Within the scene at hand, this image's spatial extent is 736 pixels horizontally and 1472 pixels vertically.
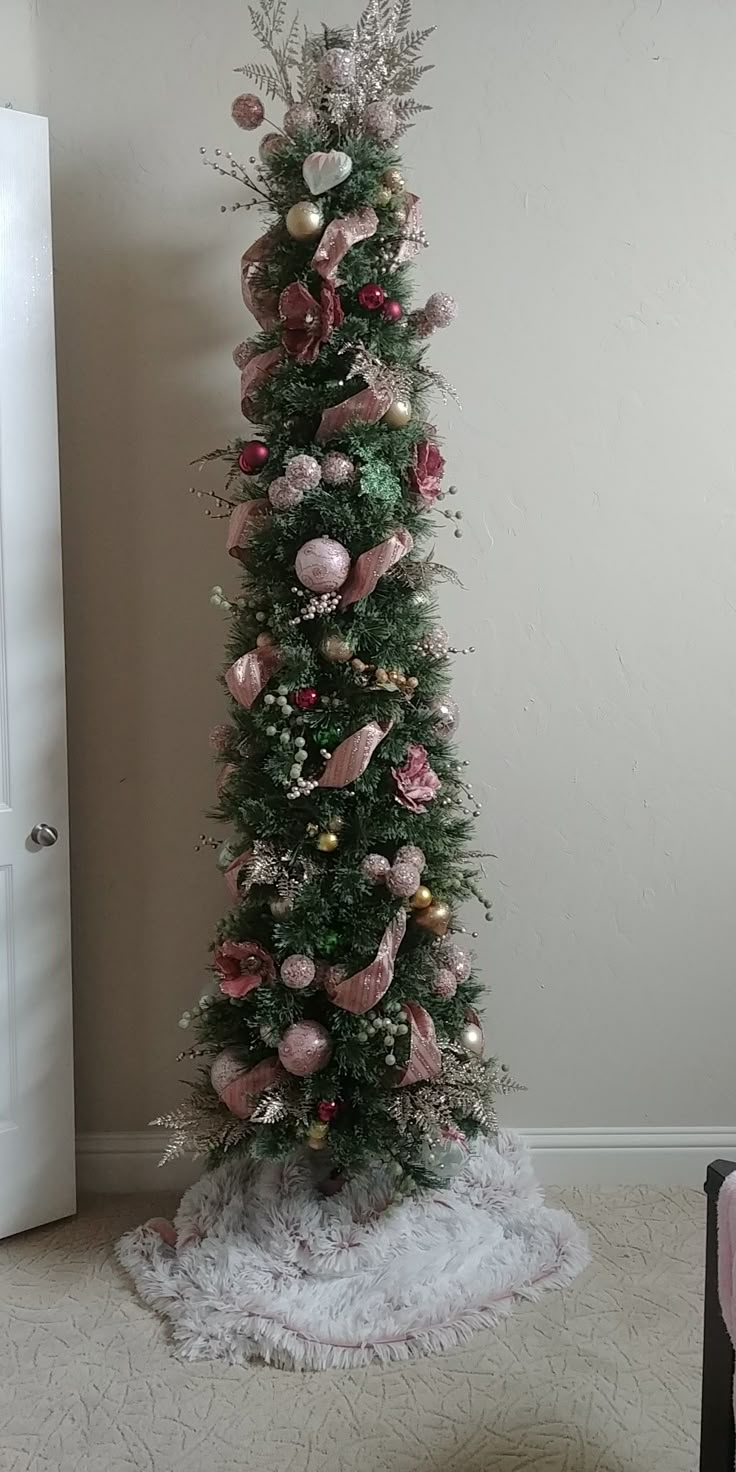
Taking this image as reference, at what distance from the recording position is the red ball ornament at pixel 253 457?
203cm

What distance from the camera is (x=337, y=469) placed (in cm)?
198

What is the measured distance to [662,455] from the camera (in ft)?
8.16

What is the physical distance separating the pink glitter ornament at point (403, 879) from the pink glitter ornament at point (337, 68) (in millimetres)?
1427

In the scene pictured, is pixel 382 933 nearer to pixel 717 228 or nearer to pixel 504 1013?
pixel 504 1013

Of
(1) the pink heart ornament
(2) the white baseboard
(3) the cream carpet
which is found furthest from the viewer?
(2) the white baseboard

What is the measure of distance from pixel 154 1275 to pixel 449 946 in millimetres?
872

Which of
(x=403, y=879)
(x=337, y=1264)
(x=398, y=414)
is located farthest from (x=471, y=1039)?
(x=398, y=414)

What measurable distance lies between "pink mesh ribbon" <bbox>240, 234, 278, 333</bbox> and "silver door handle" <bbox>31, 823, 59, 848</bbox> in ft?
3.68

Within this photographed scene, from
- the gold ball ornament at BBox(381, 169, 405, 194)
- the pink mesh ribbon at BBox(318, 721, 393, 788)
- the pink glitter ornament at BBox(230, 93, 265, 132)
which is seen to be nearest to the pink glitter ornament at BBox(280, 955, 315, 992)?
the pink mesh ribbon at BBox(318, 721, 393, 788)

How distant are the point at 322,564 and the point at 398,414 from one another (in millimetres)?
326

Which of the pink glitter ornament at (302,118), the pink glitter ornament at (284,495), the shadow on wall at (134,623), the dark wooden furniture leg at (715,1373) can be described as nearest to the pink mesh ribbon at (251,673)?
the pink glitter ornament at (284,495)

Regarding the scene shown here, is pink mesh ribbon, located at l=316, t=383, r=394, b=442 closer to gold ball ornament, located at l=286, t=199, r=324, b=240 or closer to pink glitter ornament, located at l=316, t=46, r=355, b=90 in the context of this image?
gold ball ornament, located at l=286, t=199, r=324, b=240

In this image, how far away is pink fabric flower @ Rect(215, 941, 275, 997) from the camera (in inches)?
81.1

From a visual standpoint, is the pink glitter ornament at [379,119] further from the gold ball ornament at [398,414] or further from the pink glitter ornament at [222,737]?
the pink glitter ornament at [222,737]
